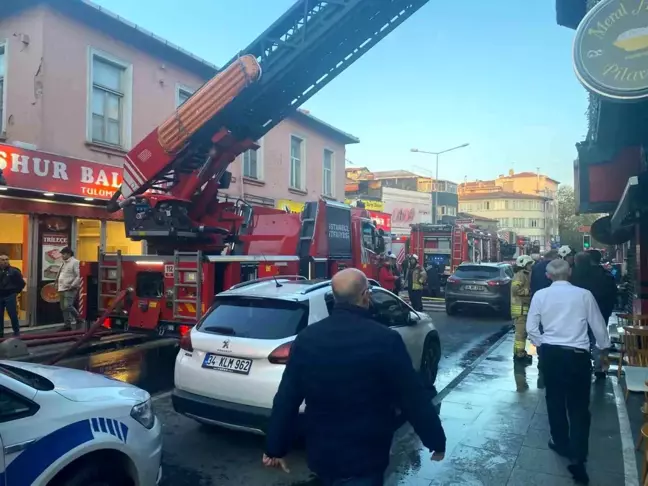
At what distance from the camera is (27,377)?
336cm

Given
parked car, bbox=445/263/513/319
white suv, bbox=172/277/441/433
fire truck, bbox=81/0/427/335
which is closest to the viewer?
white suv, bbox=172/277/441/433

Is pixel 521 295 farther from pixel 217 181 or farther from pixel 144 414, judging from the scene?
pixel 144 414

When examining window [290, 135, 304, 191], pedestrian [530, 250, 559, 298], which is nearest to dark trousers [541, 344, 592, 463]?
pedestrian [530, 250, 559, 298]

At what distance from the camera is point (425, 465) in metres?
4.48

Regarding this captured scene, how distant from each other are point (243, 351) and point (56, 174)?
28.6 ft

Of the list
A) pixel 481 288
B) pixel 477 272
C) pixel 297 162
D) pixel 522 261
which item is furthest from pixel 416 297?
pixel 297 162

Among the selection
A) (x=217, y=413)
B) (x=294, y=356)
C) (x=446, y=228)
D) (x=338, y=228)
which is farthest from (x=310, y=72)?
(x=446, y=228)

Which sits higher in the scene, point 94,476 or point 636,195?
point 636,195

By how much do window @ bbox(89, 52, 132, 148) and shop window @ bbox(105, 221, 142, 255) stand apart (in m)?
2.06

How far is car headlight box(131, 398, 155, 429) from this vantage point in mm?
3357

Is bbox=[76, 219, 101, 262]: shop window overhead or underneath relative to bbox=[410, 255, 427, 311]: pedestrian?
overhead

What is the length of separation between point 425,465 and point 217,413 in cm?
184

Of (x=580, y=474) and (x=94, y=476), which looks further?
(x=580, y=474)

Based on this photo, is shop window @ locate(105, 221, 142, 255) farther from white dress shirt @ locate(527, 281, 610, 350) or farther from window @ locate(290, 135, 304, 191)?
white dress shirt @ locate(527, 281, 610, 350)
